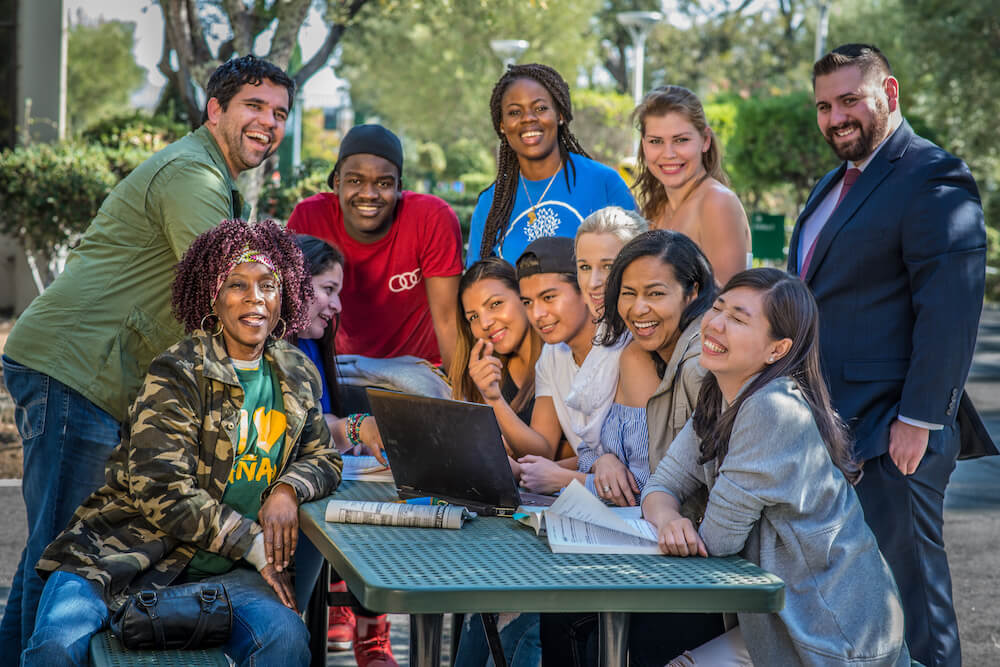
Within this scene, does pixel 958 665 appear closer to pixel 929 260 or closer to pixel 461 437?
pixel 929 260

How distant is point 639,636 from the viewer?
139 inches

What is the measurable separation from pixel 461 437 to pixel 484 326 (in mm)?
1156

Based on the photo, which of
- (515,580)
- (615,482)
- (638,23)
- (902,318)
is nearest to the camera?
(515,580)

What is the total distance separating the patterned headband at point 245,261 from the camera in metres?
3.47

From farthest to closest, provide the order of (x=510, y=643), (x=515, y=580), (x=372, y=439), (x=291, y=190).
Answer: (x=291, y=190) < (x=372, y=439) < (x=510, y=643) < (x=515, y=580)

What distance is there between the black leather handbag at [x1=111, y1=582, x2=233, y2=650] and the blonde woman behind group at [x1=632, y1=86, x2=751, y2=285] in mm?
2264

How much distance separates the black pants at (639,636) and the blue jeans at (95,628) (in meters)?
0.82

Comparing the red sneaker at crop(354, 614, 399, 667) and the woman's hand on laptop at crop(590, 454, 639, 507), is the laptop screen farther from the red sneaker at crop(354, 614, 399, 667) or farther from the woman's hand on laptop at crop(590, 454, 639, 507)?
the red sneaker at crop(354, 614, 399, 667)

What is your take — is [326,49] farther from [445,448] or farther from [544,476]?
[445,448]

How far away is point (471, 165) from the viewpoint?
49000 mm

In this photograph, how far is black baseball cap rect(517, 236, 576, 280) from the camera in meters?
4.05

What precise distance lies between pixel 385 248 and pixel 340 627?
1.66 metres

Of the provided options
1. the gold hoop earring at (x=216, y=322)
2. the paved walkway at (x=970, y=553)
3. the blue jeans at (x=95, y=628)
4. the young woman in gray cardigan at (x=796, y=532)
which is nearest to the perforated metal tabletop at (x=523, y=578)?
the young woman in gray cardigan at (x=796, y=532)

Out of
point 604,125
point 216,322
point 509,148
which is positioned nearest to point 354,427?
point 216,322
